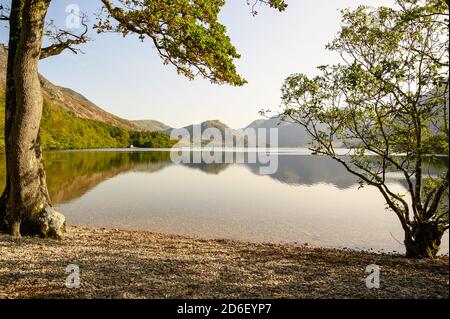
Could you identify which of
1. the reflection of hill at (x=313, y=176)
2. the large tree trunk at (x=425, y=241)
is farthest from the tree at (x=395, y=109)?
the reflection of hill at (x=313, y=176)

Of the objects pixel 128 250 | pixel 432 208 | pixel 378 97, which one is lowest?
pixel 128 250

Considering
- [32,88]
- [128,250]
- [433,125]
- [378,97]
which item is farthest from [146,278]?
[433,125]

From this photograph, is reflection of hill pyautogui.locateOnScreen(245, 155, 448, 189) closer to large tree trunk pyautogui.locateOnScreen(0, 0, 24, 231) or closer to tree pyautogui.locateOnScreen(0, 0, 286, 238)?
tree pyautogui.locateOnScreen(0, 0, 286, 238)

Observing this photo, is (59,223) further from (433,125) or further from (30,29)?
(433,125)

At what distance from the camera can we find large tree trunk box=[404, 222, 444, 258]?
12.8m

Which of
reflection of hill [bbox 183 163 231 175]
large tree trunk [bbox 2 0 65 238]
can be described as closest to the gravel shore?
large tree trunk [bbox 2 0 65 238]

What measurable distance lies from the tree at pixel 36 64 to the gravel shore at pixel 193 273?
1.23 m

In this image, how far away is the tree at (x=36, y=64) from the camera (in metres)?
13.0

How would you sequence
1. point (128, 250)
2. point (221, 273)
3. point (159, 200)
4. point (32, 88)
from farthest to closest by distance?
point (159, 200) < point (32, 88) < point (128, 250) < point (221, 273)

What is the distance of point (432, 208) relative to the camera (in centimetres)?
1255

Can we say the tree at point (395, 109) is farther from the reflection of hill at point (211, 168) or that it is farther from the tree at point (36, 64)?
the reflection of hill at point (211, 168)

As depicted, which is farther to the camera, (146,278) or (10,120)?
(10,120)

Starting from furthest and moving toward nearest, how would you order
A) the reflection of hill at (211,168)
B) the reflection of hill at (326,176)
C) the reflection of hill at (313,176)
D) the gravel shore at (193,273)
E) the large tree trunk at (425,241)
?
the reflection of hill at (211,168), the reflection of hill at (313,176), the reflection of hill at (326,176), the large tree trunk at (425,241), the gravel shore at (193,273)
